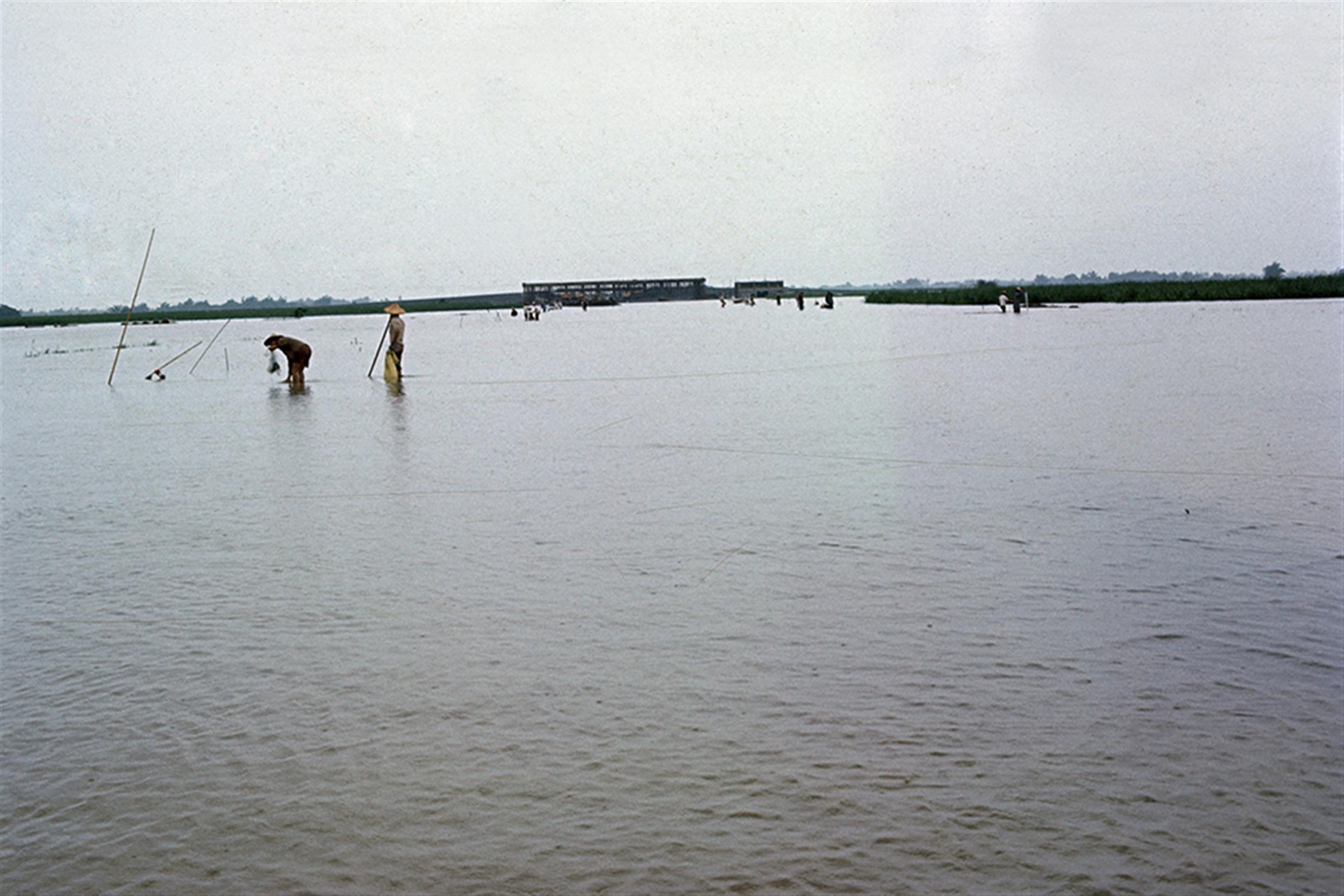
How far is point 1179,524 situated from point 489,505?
21.6 ft

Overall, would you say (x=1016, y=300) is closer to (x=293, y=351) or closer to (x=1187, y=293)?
(x=1187, y=293)

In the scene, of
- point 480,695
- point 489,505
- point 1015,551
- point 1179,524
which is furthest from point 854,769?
point 489,505

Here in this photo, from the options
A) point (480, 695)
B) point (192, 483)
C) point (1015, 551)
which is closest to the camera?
point (480, 695)

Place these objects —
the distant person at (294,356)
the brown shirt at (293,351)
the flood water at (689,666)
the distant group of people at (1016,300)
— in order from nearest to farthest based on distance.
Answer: the flood water at (689,666) < the distant person at (294,356) < the brown shirt at (293,351) < the distant group of people at (1016,300)

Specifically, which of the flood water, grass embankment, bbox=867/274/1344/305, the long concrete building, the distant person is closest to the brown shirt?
the distant person

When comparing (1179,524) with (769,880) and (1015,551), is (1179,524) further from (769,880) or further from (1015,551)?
(769,880)

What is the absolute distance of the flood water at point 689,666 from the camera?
456cm

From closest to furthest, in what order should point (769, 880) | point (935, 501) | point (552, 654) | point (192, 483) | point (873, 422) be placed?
point (769, 880) < point (552, 654) < point (935, 501) < point (192, 483) < point (873, 422)

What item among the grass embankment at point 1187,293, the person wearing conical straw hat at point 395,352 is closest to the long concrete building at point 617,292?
the grass embankment at point 1187,293

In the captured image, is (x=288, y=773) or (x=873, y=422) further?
(x=873, y=422)

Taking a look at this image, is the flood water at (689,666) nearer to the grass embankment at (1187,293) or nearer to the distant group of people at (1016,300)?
the distant group of people at (1016,300)

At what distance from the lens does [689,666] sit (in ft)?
22.1

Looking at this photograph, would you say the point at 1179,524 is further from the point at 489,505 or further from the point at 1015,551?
the point at 489,505

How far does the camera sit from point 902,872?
4.31m
